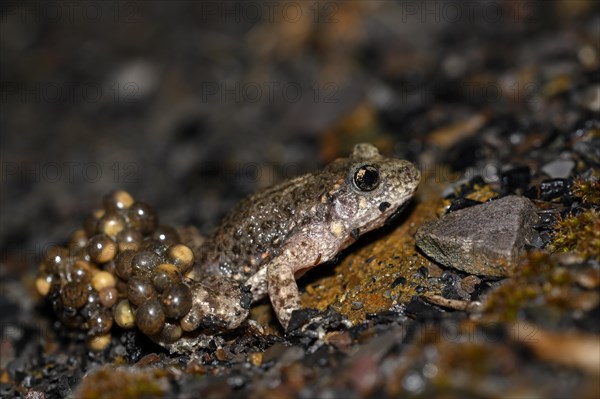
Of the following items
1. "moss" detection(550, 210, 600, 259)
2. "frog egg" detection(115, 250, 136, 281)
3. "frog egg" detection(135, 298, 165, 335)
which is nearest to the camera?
"moss" detection(550, 210, 600, 259)

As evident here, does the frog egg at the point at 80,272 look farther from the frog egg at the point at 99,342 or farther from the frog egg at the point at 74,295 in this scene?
the frog egg at the point at 99,342

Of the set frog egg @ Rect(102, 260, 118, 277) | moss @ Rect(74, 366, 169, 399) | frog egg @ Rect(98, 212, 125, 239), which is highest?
frog egg @ Rect(98, 212, 125, 239)

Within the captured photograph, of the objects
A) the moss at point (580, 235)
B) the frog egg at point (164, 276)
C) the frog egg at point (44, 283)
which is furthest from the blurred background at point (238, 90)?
the frog egg at point (164, 276)

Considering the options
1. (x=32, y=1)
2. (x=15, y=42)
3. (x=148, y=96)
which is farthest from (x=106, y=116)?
(x=32, y=1)

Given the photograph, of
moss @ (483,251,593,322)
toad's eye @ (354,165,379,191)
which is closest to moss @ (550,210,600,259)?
moss @ (483,251,593,322)

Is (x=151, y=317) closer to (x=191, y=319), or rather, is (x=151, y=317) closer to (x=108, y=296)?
(x=191, y=319)

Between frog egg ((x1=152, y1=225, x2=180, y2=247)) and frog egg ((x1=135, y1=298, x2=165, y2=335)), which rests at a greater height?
frog egg ((x1=152, y1=225, x2=180, y2=247))

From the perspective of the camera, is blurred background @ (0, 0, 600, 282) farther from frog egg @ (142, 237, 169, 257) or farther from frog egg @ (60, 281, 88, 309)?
frog egg @ (60, 281, 88, 309)
